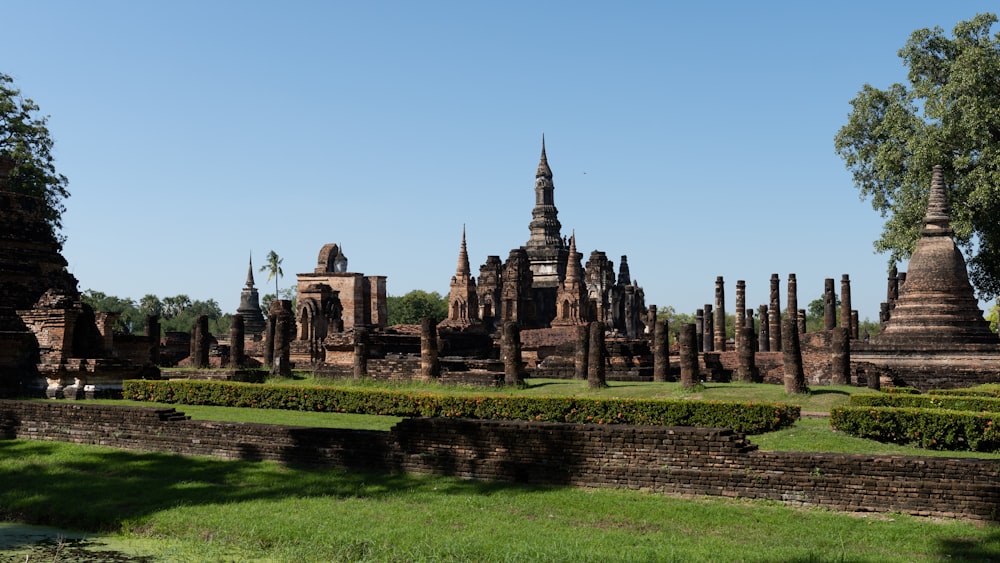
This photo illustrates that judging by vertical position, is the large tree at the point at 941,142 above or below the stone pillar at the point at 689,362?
above

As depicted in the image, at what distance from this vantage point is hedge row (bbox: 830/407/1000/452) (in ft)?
43.4

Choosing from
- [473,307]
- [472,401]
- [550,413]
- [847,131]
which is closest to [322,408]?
[472,401]

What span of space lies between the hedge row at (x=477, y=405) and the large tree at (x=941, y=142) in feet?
59.0

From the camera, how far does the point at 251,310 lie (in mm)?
58500

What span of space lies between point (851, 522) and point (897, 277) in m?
35.6

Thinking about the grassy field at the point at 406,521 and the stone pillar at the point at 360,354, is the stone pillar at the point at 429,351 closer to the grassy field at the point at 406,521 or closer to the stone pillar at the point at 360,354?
the stone pillar at the point at 360,354

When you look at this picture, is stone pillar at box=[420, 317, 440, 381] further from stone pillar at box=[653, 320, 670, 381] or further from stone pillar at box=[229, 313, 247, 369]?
stone pillar at box=[229, 313, 247, 369]

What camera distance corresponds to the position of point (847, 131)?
34.8 metres

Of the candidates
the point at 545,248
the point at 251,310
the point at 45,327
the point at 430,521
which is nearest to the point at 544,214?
the point at 545,248

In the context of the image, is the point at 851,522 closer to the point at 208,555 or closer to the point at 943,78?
the point at 208,555

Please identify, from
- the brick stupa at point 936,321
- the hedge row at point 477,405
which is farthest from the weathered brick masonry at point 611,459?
the brick stupa at point 936,321

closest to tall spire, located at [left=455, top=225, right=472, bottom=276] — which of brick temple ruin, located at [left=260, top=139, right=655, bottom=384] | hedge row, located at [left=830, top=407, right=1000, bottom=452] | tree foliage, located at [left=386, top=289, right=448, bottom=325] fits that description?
brick temple ruin, located at [left=260, top=139, right=655, bottom=384]

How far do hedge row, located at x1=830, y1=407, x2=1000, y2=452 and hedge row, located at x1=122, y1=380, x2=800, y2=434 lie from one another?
1.27 m

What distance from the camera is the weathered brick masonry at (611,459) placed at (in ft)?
29.9
